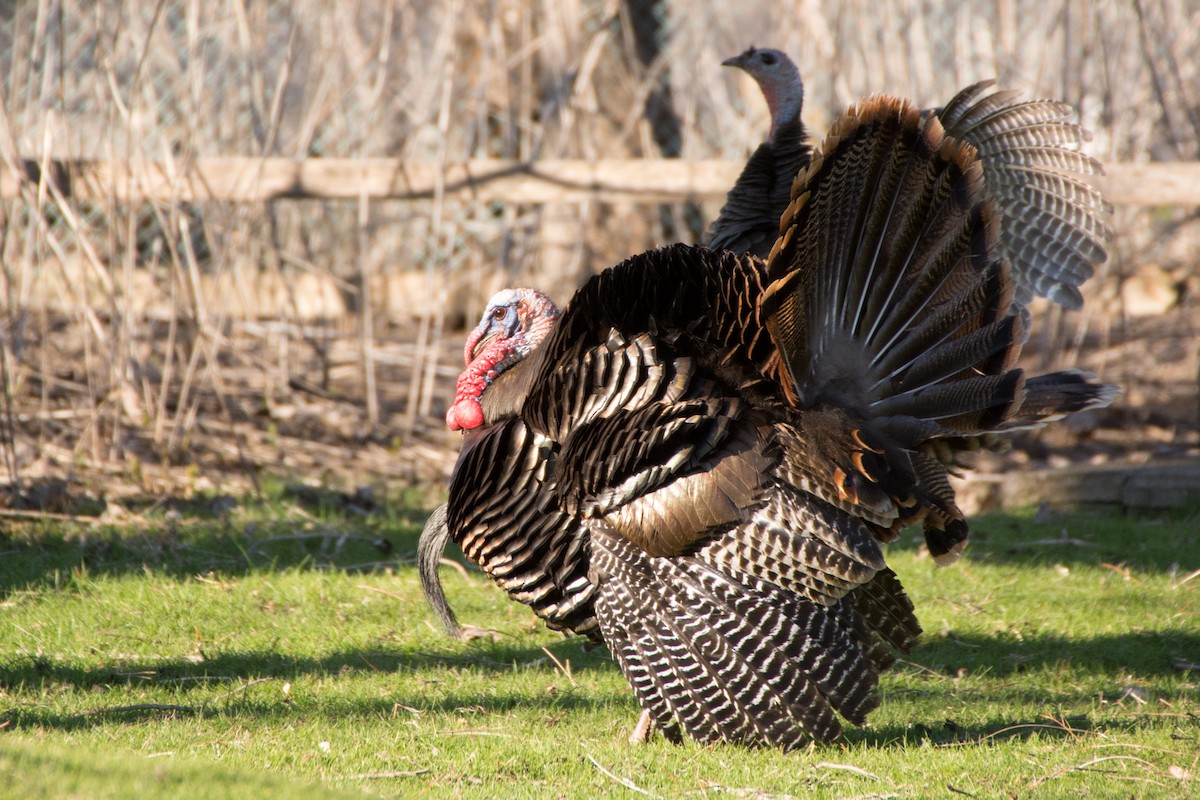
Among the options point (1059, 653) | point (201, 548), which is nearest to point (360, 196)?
point (201, 548)

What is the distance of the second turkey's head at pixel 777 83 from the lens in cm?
527

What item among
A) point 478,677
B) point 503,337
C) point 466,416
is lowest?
point 478,677

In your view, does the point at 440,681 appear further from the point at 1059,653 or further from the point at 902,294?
the point at 1059,653

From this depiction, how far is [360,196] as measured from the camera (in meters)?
6.45

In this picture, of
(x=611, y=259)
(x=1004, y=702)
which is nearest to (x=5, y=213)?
(x=1004, y=702)

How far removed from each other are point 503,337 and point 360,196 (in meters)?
2.66

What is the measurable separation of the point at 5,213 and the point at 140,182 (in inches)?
26.1

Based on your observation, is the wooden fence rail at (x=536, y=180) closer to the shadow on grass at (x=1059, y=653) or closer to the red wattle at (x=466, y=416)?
the red wattle at (x=466, y=416)

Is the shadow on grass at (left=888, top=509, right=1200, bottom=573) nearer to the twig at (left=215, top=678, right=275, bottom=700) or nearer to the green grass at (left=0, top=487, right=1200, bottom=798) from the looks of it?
the green grass at (left=0, top=487, right=1200, bottom=798)

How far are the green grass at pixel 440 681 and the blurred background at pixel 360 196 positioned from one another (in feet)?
3.52

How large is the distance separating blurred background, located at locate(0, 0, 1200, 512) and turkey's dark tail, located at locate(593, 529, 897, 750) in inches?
127

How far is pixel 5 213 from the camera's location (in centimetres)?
538

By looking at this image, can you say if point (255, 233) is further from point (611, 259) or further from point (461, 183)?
point (611, 259)

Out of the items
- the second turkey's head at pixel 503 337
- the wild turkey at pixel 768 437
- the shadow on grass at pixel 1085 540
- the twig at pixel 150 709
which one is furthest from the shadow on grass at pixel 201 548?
the shadow on grass at pixel 1085 540
